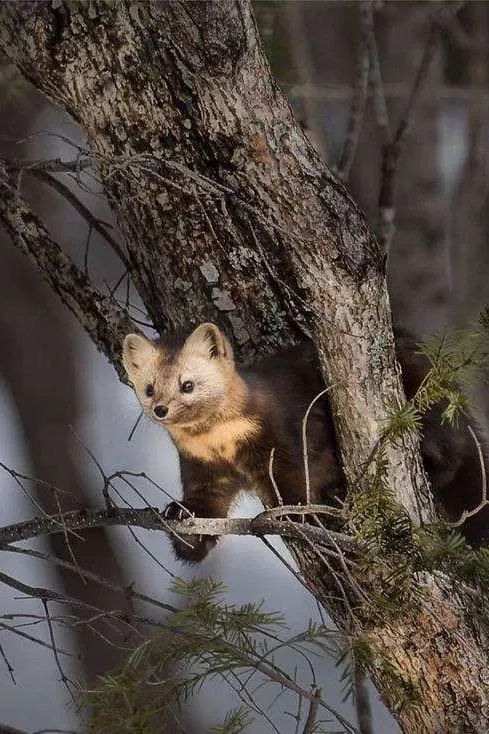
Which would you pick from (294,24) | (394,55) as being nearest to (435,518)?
(294,24)

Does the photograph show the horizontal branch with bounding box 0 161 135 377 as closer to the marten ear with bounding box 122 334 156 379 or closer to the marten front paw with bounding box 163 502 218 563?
the marten ear with bounding box 122 334 156 379

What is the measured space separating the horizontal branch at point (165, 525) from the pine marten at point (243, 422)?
0.15 meters

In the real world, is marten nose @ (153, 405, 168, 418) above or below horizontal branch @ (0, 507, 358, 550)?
above

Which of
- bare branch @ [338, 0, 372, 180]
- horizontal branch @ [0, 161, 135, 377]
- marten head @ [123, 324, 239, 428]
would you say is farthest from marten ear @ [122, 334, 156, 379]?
bare branch @ [338, 0, 372, 180]

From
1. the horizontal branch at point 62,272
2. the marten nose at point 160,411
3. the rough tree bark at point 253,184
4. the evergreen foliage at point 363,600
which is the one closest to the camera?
the evergreen foliage at point 363,600

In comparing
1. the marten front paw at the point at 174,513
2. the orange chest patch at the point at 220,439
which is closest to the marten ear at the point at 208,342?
the orange chest patch at the point at 220,439

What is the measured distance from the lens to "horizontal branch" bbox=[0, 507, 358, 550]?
1486 millimetres

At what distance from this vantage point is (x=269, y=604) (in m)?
3.17

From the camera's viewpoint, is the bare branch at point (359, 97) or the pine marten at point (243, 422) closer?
the pine marten at point (243, 422)

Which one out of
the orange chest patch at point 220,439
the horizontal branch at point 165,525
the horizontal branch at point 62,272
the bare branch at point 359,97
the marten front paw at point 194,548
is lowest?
the horizontal branch at point 165,525

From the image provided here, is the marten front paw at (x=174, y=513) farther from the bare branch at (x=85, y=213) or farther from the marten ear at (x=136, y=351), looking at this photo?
the bare branch at (x=85, y=213)

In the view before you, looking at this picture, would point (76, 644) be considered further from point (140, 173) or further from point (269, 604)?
point (140, 173)

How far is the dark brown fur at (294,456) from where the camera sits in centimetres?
175

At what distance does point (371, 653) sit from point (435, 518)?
Answer: 9.2 inches
